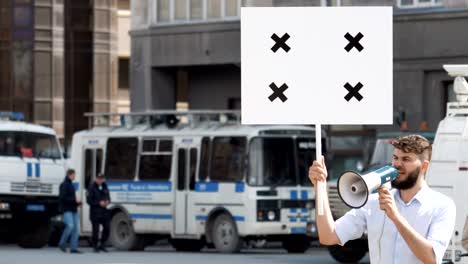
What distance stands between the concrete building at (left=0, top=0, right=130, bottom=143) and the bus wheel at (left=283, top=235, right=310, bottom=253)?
27.6 m

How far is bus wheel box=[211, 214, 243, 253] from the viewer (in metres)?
29.1

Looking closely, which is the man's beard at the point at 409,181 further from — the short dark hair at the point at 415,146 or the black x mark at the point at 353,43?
the black x mark at the point at 353,43

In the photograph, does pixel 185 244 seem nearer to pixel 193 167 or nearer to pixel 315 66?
pixel 193 167

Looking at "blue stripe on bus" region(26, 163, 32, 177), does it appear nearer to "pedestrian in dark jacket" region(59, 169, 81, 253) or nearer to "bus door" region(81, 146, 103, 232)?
"bus door" region(81, 146, 103, 232)

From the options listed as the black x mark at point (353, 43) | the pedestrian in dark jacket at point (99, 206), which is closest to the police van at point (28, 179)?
the pedestrian in dark jacket at point (99, 206)

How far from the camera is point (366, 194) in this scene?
22.1 feet

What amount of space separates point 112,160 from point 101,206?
6.54ft

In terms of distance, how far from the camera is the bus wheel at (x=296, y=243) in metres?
30.1

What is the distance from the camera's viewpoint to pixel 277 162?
29.5 meters

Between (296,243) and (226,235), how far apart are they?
1798mm

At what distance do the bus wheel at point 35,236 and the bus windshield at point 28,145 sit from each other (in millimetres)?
1584

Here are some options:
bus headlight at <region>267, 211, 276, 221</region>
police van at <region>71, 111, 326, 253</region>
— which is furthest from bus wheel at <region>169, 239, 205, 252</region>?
bus headlight at <region>267, 211, 276, 221</region>

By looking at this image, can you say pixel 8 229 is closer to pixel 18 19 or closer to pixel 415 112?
pixel 415 112

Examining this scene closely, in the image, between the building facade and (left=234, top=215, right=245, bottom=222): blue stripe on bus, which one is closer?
(left=234, top=215, right=245, bottom=222): blue stripe on bus
